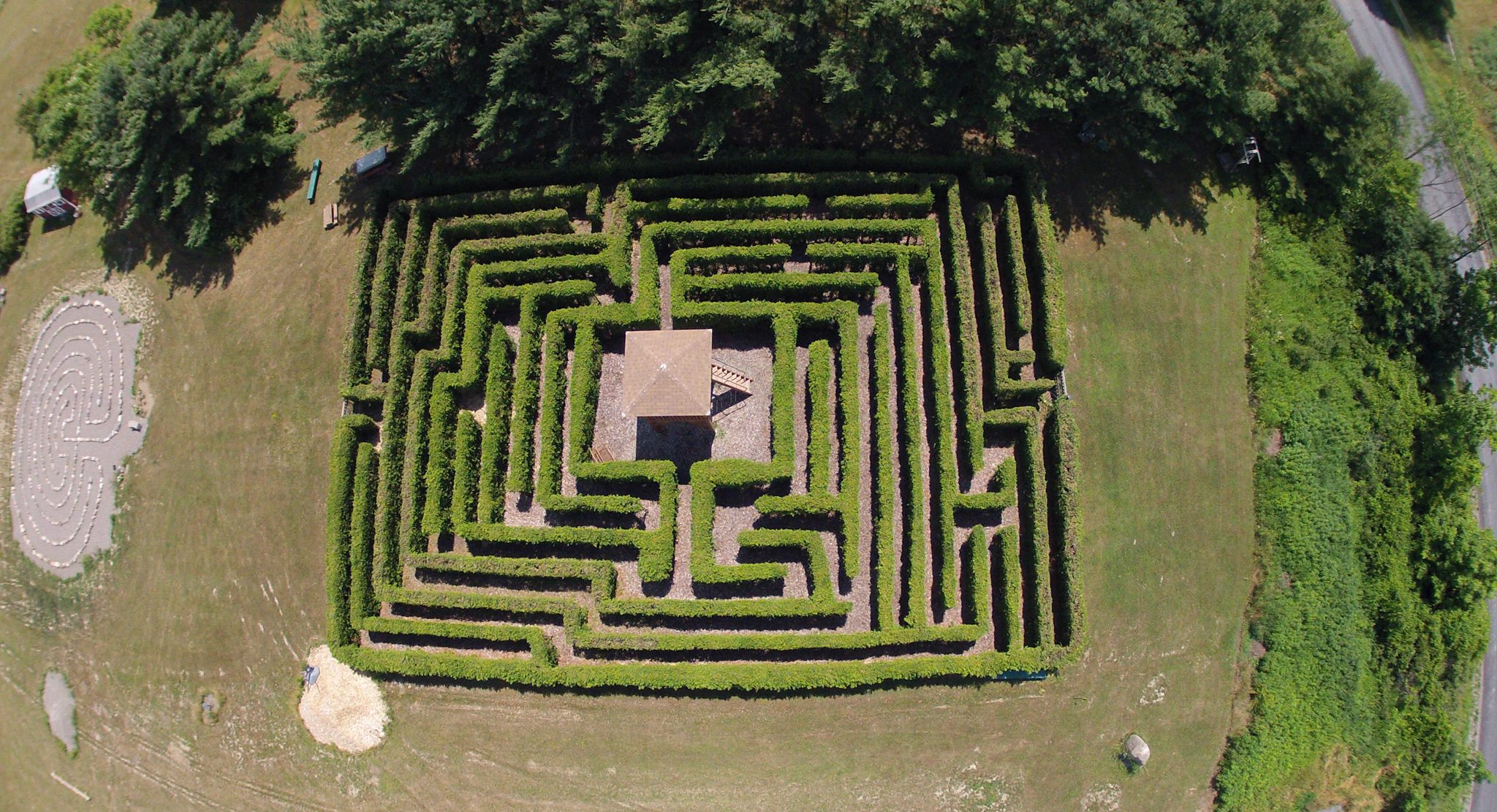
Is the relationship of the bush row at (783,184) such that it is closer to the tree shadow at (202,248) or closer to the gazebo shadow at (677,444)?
the gazebo shadow at (677,444)

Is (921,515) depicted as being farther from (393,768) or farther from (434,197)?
(434,197)

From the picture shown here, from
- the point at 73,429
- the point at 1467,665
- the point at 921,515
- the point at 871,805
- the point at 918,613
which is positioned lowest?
the point at 1467,665

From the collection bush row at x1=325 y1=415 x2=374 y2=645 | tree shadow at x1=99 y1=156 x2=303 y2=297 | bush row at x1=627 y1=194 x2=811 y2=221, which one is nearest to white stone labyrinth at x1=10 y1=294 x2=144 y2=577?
tree shadow at x1=99 y1=156 x2=303 y2=297

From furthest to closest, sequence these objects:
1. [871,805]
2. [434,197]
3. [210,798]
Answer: [434,197]
[210,798]
[871,805]

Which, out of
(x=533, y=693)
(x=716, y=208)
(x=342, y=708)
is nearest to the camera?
(x=533, y=693)

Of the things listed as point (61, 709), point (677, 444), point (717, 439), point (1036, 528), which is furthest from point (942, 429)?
point (61, 709)

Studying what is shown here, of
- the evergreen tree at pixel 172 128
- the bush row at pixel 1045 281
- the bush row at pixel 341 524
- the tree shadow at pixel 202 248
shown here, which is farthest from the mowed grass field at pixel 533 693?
the evergreen tree at pixel 172 128

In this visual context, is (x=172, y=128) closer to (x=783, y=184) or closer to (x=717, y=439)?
(x=783, y=184)

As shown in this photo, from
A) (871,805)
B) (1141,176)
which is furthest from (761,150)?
(871,805)
